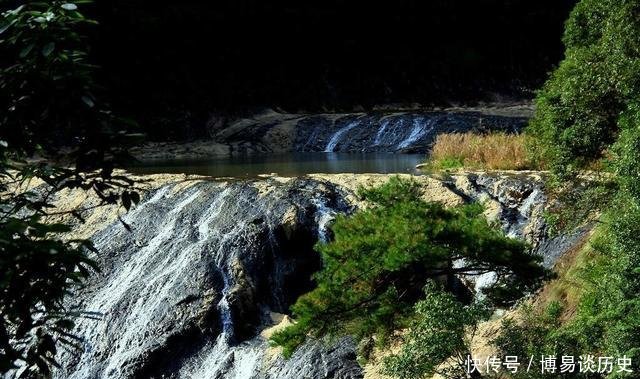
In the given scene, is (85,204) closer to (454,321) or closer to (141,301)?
(141,301)

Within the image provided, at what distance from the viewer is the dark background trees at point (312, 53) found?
27.3 meters

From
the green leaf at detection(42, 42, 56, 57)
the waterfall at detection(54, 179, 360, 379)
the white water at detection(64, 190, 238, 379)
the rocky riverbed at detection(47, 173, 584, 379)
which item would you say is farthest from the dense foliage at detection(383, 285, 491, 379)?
the green leaf at detection(42, 42, 56, 57)

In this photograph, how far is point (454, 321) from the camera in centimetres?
623

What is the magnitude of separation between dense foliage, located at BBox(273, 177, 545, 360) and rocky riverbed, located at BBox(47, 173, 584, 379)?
4.97 ft

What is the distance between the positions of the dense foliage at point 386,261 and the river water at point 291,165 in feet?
26.0

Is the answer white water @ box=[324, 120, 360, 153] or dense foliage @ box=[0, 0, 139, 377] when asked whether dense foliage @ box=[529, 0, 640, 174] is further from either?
white water @ box=[324, 120, 360, 153]

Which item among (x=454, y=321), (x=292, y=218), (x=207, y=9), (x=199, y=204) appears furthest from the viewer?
(x=207, y=9)

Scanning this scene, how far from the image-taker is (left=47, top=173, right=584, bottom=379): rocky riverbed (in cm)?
877

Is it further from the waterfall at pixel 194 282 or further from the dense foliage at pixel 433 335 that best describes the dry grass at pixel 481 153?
the dense foliage at pixel 433 335

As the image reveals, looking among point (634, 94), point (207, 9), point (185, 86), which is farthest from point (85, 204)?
point (207, 9)

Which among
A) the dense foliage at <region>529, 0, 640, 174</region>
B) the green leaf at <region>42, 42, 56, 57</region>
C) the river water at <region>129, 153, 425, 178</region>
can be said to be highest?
the green leaf at <region>42, 42, 56, 57</region>

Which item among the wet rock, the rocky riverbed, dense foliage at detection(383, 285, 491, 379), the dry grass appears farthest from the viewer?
the wet rock

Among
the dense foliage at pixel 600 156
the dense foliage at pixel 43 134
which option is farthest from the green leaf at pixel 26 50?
the dense foliage at pixel 600 156

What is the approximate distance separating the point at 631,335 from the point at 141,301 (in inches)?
241
